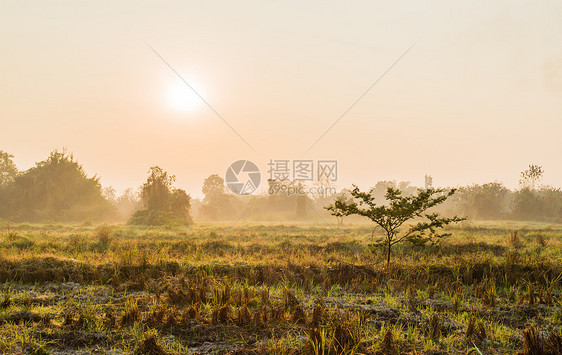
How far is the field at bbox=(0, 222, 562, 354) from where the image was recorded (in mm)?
4969

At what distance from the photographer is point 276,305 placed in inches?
261

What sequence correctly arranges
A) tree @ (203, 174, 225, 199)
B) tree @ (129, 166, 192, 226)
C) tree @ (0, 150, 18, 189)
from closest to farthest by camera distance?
tree @ (129, 166, 192, 226) < tree @ (0, 150, 18, 189) < tree @ (203, 174, 225, 199)

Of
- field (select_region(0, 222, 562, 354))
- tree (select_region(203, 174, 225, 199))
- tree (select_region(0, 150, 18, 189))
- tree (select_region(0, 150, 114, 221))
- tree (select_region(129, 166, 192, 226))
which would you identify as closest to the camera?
field (select_region(0, 222, 562, 354))

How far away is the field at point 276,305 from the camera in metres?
4.97

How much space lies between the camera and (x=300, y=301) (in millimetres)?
7129

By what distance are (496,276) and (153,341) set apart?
334 inches

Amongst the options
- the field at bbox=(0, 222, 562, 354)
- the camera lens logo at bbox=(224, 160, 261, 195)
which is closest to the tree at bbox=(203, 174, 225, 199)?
the camera lens logo at bbox=(224, 160, 261, 195)

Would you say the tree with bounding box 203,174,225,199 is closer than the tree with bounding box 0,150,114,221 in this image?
No

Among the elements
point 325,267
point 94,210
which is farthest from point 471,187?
point 325,267

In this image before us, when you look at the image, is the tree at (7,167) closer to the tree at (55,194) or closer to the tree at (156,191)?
the tree at (55,194)

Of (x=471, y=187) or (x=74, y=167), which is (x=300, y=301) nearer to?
(x=74, y=167)

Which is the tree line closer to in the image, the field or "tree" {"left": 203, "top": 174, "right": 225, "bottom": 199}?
"tree" {"left": 203, "top": 174, "right": 225, "bottom": 199}

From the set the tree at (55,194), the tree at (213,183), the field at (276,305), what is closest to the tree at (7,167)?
the tree at (55,194)

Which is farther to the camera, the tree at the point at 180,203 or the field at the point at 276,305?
the tree at the point at 180,203
